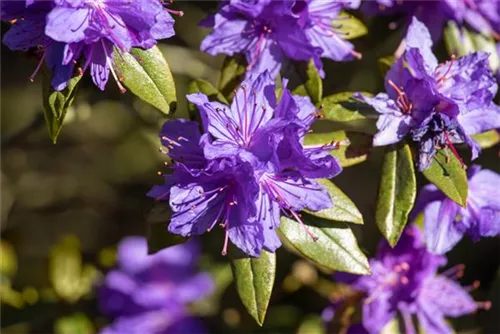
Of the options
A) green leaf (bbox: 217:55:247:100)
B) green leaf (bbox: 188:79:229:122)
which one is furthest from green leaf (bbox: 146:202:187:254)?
green leaf (bbox: 217:55:247:100)

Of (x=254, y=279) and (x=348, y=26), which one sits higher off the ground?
(x=348, y=26)

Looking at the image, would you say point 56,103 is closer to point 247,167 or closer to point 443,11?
point 247,167

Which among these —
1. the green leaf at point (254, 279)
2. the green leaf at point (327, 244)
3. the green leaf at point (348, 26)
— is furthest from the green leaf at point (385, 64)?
the green leaf at point (254, 279)

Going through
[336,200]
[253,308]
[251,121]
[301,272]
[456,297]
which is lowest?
[301,272]

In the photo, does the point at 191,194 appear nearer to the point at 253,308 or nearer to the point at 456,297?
the point at 253,308

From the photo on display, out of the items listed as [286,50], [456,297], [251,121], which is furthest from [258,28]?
[456,297]

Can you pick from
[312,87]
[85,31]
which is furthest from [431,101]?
[85,31]
